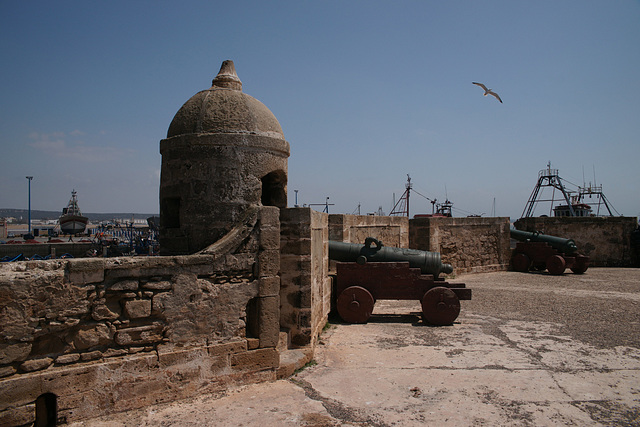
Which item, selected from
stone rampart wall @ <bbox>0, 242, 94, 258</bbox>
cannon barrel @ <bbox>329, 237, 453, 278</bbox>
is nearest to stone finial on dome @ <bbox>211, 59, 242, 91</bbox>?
cannon barrel @ <bbox>329, 237, 453, 278</bbox>

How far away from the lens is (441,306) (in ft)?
25.6

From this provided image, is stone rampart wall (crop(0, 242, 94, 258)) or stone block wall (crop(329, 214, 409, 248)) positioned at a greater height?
stone block wall (crop(329, 214, 409, 248))

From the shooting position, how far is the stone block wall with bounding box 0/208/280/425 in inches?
145

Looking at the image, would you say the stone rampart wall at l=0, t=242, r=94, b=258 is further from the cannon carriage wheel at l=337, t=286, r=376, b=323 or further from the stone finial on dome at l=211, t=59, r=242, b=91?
the stone finial on dome at l=211, t=59, r=242, b=91

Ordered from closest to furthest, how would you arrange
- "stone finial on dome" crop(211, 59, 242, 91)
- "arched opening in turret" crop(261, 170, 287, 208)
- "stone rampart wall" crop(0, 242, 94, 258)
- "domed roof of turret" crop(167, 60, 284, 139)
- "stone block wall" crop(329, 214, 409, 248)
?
"domed roof of turret" crop(167, 60, 284, 139) < "stone finial on dome" crop(211, 59, 242, 91) < "arched opening in turret" crop(261, 170, 287, 208) < "stone block wall" crop(329, 214, 409, 248) < "stone rampart wall" crop(0, 242, 94, 258)

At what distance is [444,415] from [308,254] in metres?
2.39

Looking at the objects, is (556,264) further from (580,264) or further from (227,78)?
(227,78)

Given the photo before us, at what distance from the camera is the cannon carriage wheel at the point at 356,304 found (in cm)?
778

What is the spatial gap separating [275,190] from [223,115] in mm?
1262

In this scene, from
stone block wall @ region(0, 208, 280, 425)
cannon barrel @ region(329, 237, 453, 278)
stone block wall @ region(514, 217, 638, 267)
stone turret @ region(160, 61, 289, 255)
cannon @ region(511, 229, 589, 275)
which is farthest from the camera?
stone block wall @ region(514, 217, 638, 267)

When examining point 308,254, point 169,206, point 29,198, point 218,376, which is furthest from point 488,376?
point 29,198

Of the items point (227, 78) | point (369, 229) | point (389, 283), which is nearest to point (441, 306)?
point (389, 283)

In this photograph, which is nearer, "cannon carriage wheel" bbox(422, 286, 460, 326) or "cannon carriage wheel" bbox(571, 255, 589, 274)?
"cannon carriage wheel" bbox(422, 286, 460, 326)

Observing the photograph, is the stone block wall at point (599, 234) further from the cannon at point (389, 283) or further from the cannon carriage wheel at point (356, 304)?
the cannon carriage wheel at point (356, 304)
